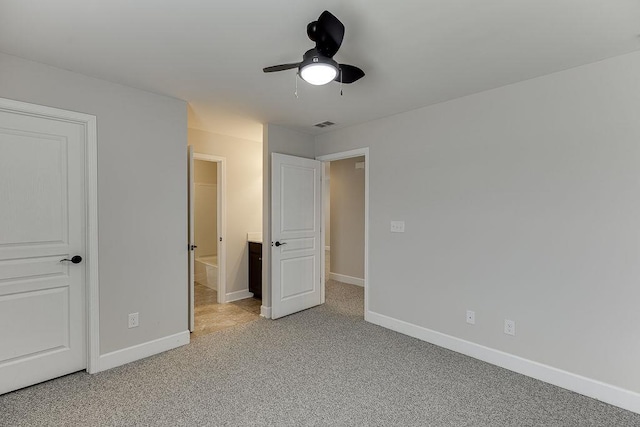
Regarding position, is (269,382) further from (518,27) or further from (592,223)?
(518,27)

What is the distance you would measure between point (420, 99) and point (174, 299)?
316 centimetres

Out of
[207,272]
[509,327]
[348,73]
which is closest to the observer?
[348,73]

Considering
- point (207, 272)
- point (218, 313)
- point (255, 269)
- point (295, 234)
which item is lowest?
point (218, 313)

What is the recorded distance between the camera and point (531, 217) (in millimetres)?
2605

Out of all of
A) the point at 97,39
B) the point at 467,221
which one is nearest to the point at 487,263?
the point at 467,221

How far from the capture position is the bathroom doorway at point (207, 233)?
4.18 m

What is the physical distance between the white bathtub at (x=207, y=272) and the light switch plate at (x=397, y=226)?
309cm

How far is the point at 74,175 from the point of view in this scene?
255cm

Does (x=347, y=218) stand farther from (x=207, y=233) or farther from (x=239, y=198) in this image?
(x=207, y=233)

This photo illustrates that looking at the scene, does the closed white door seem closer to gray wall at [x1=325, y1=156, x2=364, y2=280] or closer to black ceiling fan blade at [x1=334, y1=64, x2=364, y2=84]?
black ceiling fan blade at [x1=334, y1=64, x2=364, y2=84]

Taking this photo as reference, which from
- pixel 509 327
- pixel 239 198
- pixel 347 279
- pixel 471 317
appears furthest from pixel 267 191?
pixel 509 327

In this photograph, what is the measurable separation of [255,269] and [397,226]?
2.31 m

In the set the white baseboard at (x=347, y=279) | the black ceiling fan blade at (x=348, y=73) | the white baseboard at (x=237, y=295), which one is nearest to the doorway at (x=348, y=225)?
the white baseboard at (x=347, y=279)

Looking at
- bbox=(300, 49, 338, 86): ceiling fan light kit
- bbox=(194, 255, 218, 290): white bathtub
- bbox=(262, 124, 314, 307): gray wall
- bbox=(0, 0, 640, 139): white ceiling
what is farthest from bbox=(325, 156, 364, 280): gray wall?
bbox=(300, 49, 338, 86): ceiling fan light kit
